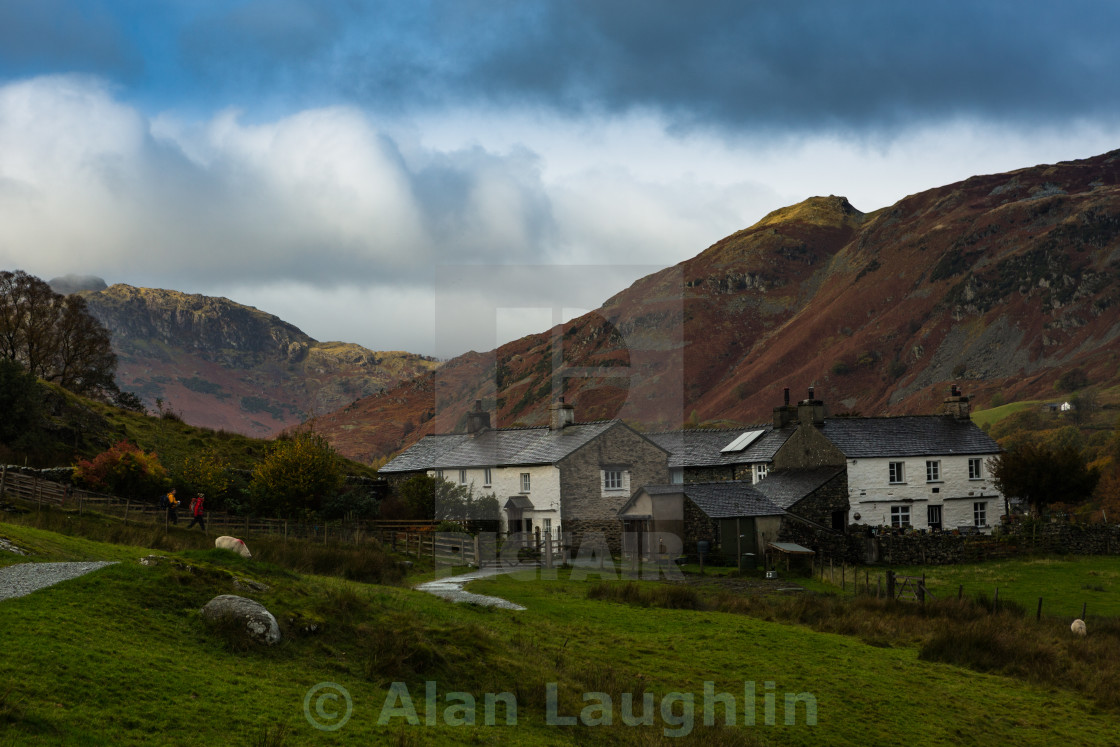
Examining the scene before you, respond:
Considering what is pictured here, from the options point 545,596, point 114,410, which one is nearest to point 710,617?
point 545,596

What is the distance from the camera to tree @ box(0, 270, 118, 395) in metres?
72.8

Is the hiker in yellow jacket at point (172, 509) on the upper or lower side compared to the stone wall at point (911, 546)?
upper

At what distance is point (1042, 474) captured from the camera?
54344mm

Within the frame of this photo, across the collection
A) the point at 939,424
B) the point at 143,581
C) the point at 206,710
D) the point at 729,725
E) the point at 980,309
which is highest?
the point at 980,309

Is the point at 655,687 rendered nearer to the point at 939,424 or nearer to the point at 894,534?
the point at 894,534

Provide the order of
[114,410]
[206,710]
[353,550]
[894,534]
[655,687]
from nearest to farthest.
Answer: [206,710] → [655,687] → [353,550] → [894,534] → [114,410]

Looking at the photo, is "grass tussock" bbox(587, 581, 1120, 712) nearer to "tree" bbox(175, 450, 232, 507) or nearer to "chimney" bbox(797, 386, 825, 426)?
"chimney" bbox(797, 386, 825, 426)

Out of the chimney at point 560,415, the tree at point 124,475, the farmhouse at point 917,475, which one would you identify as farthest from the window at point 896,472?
the tree at point 124,475

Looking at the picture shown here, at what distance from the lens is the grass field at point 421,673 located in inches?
424

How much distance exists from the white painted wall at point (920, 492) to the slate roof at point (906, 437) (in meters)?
0.46

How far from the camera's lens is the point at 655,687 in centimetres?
1648

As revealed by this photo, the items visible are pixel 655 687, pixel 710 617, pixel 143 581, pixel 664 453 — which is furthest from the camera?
pixel 664 453

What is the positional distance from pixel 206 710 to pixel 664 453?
44.6m

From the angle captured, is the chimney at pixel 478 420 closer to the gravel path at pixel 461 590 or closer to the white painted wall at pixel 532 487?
the white painted wall at pixel 532 487
